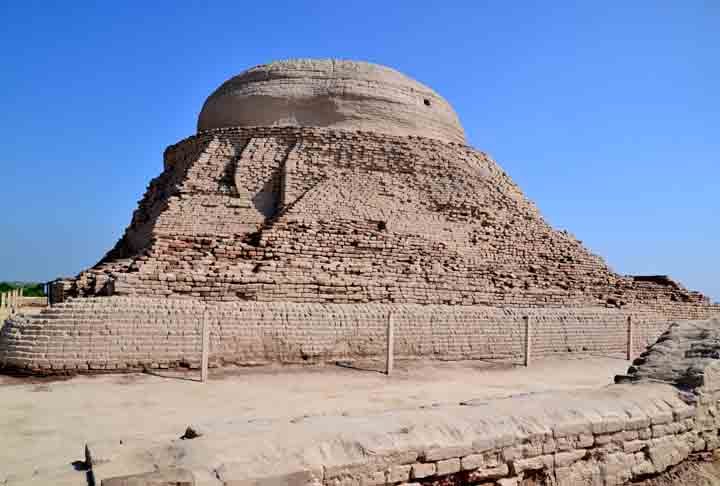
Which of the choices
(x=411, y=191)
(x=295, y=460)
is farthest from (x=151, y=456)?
(x=411, y=191)

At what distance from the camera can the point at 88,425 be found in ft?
19.5

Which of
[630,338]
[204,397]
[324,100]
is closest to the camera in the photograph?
[204,397]

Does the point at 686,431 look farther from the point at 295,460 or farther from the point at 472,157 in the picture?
the point at 472,157

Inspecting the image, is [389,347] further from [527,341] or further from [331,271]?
[527,341]

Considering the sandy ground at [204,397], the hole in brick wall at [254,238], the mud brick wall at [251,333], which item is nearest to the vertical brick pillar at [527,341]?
the mud brick wall at [251,333]

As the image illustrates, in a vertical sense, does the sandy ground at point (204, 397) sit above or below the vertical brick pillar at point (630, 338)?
below

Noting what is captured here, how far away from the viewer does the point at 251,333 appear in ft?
31.6

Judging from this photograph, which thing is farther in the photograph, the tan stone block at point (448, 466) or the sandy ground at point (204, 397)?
the sandy ground at point (204, 397)

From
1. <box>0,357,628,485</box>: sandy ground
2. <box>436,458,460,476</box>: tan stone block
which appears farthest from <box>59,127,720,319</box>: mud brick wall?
<box>436,458,460,476</box>: tan stone block

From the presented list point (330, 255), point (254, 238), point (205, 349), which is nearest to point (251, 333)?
point (205, 349)

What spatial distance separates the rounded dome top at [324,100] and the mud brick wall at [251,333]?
674cm

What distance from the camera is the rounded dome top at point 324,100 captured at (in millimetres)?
16969

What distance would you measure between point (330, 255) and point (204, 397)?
5.59 m

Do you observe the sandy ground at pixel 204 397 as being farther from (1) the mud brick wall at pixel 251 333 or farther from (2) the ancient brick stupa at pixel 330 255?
(2) the ancient brick stupa at pixel 330 255
